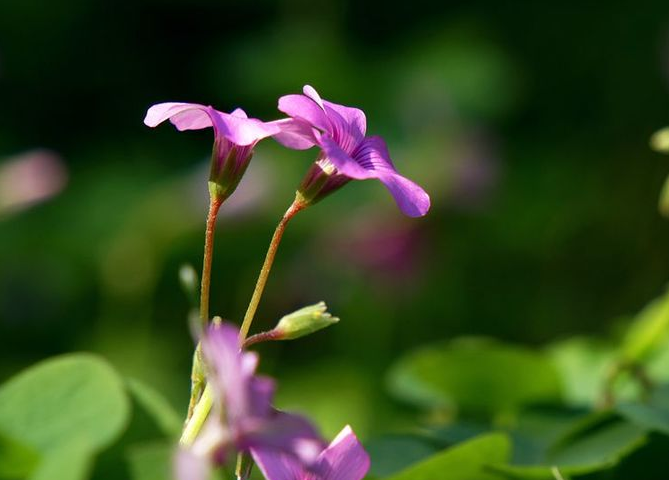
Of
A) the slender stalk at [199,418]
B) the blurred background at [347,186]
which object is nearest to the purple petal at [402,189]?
the slender stalk at [199,418]

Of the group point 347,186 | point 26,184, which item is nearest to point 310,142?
point 26,184

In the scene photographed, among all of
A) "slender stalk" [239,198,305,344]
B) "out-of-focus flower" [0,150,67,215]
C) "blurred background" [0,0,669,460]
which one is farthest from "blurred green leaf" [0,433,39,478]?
"out-of-focus flower" [0,150,67,215]

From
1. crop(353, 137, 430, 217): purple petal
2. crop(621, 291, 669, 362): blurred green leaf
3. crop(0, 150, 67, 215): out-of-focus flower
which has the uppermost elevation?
crop(353, 137, 430, 217): purple petal

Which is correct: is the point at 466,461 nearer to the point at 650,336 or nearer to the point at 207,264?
the point at 207,264

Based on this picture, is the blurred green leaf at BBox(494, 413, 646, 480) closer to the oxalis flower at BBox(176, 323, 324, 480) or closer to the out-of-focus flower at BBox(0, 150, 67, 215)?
the oxalis flower at BBox(176, 323, 324, 480)

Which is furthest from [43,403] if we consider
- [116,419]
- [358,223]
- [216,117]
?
[358,223]

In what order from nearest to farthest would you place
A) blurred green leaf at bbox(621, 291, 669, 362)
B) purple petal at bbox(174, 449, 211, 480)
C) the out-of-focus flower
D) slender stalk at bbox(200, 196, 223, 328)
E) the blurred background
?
purple petal at bbox(174, 449, 211, 480) → slender stalk at bbox(200, 196, 223, 328) → blurred green leaf at bbox(621, 291, 669, 362) → the out-of-focus flower → the blurred background
